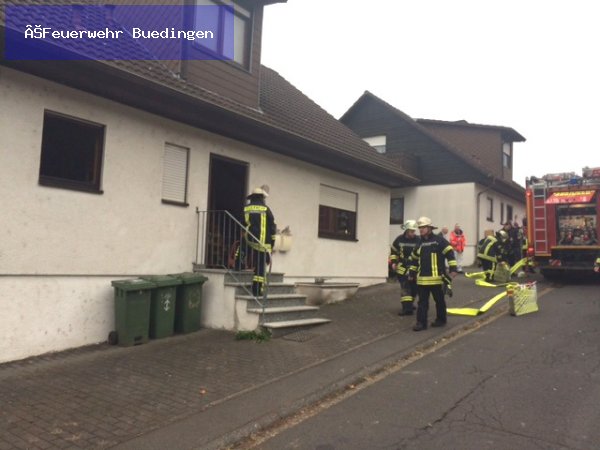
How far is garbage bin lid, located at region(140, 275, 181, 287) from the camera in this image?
7454mm

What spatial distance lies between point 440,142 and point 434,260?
1438 centimetres

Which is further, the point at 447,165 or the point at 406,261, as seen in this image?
the point at 447,165

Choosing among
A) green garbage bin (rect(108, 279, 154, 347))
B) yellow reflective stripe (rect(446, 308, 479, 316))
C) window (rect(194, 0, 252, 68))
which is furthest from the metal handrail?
yellow reflective stripe (rect(446, 308, 479, 316))

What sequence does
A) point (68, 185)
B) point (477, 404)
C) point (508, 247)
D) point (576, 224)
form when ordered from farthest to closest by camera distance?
point (508, 247), point (576, 224), point (68, 185), point (477, 404)

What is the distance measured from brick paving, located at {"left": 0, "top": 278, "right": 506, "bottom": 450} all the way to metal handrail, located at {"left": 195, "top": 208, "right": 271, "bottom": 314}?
134 cm

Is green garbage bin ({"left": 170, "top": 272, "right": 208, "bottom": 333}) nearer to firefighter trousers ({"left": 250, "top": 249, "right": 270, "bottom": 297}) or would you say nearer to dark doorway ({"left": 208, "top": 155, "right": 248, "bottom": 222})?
firefighter trousers ({"left": 250, "top": 249, "right": 270, "bottom": 297})

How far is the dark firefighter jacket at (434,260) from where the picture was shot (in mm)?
7945

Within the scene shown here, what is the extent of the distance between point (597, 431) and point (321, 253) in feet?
25.8

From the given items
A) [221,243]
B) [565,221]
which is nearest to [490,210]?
[565,221]

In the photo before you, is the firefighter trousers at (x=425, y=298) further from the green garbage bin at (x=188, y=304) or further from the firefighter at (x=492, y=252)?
the firefighter at (x=492, y=252)

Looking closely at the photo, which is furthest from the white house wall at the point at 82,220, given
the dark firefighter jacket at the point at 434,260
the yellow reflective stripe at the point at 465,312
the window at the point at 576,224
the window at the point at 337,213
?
the window at the point at 576,224

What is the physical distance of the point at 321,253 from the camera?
1168 cm

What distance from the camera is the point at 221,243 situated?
9289 millimetres

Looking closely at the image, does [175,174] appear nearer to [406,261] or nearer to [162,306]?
[162,306]
